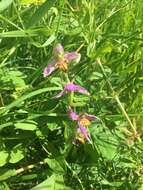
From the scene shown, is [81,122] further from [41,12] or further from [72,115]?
[41,12]

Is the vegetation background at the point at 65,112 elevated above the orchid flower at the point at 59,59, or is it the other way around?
the orchid flower at the point at 59,59

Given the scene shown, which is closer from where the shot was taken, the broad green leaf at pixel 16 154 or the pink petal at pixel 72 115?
the pink petal at pixel 72 115

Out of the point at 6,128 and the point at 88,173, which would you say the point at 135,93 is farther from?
the point at 6,128

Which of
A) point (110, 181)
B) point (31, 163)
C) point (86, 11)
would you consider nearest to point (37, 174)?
point (31, 163)

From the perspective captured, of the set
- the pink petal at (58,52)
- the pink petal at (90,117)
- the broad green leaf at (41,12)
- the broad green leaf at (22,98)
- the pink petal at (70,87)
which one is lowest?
the pink petal at (90,117)

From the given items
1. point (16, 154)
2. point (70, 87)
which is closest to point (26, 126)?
point (16, 154)

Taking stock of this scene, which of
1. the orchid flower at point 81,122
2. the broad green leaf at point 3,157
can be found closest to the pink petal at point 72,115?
the orchid flower at point 81,122

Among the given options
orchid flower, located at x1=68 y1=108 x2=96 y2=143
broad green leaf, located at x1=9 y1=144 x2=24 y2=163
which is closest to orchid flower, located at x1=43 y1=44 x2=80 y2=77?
orchid flower, located at x1=68 y1=108 x2=96 y2=143

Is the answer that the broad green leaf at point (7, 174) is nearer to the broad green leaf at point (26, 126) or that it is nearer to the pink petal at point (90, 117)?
the broad green leaf at point (26, 126)

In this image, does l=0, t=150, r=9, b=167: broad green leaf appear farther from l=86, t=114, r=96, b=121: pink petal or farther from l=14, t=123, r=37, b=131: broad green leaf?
l=86, t=114, r=96, b=121: pink petal
